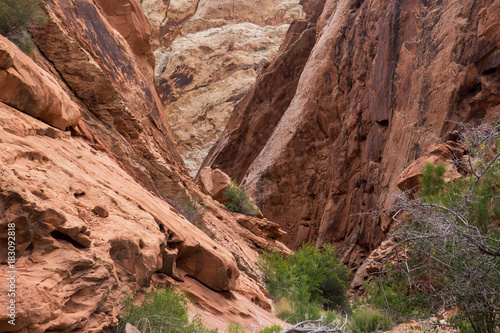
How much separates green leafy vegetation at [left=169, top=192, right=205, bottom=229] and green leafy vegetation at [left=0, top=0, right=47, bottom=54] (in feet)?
19.9

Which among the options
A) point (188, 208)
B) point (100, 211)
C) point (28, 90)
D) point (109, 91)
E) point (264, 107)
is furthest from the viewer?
point (264, 107)

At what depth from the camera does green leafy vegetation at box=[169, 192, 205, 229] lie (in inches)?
500

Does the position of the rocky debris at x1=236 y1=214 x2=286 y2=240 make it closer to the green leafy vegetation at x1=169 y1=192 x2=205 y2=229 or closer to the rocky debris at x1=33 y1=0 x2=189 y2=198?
the rocky debris at x1=33 y1=0 x2=189 y2=198

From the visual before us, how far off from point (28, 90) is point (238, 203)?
44.2 ft

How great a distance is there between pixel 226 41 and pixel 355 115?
37429 mm

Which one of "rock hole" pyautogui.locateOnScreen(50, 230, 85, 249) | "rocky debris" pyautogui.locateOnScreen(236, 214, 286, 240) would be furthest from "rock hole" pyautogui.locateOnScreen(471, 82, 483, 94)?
"rock hole" pyautogui.locateOnScreen(50, 230, 85, 249)

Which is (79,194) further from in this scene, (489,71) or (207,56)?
(207,56)

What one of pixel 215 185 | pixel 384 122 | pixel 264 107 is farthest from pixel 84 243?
pixel 264 107

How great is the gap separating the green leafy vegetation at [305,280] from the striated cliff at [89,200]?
71 cm

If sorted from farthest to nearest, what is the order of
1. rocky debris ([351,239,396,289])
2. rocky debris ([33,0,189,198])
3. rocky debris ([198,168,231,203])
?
1. rocky debris ([198,168,231,203])
2. rocky debris ([351,239,396,289])
3. rocky debris ([33,0,189,198])

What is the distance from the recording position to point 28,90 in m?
6.45

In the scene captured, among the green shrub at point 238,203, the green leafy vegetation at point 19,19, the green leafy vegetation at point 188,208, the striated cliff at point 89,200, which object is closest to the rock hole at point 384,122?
the green shrub at point 238,203

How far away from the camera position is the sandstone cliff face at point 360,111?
15.9 m

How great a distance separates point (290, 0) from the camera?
2650 inches
